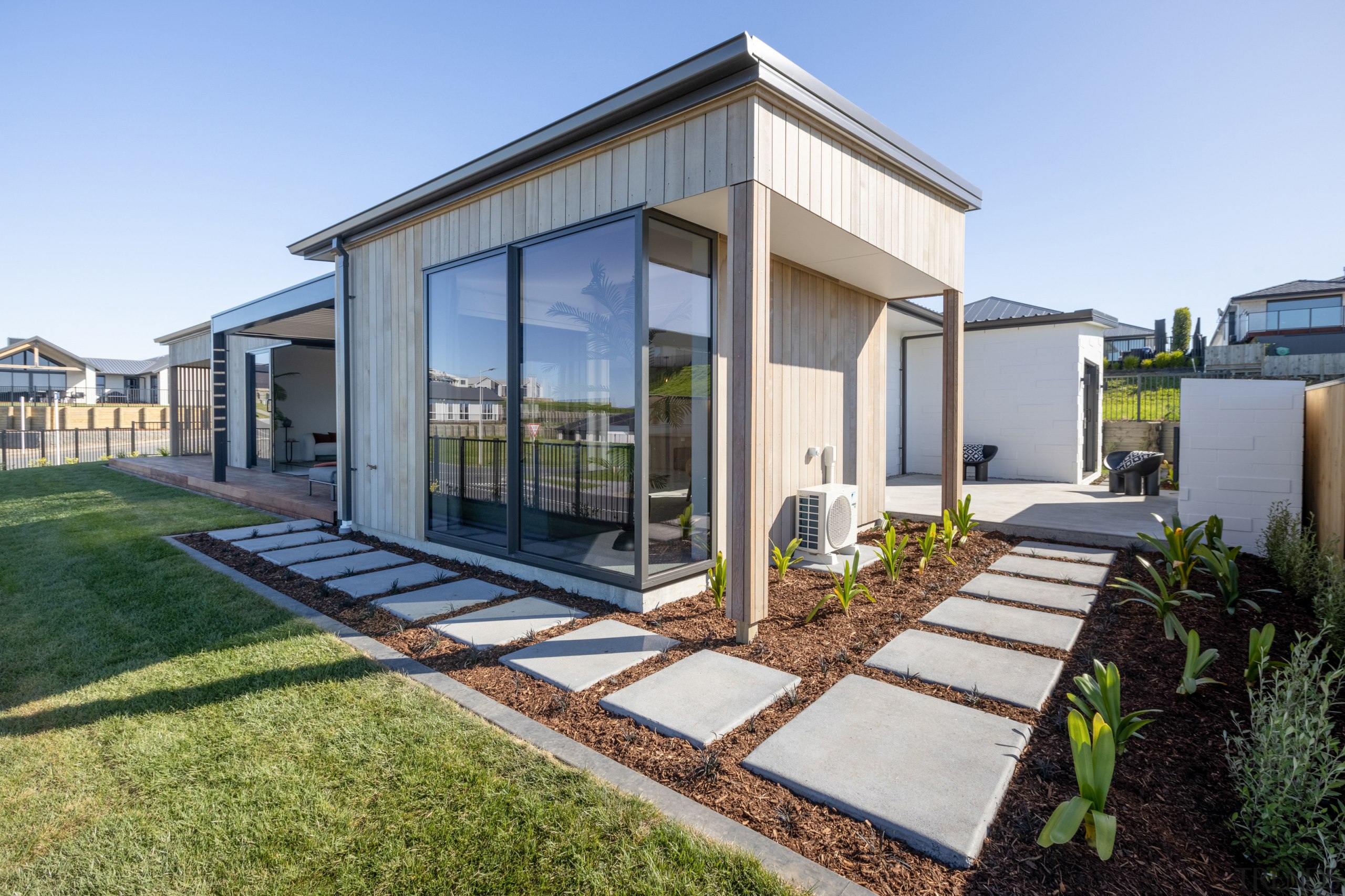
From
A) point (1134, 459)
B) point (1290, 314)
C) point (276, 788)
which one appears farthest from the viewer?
point (1290, 314)

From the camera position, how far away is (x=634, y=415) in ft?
12.8

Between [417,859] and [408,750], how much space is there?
0.63m

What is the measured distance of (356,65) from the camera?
22.9 ft

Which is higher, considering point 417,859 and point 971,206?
point 971,206

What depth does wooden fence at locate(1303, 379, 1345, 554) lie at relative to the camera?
154 inches

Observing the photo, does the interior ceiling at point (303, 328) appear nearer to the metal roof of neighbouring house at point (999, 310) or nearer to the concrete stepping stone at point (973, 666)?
the concrete stepping stone at point (973, 666)

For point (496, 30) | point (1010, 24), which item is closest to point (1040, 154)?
point (1010, 24)

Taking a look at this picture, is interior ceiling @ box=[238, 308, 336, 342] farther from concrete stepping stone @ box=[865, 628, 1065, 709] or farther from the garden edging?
concrete stepping stone @ box=[865, 628, 1065, 709]

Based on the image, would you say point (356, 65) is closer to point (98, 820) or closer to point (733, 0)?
point (733, 0)

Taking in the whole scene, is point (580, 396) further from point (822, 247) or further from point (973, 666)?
point (973, 666)

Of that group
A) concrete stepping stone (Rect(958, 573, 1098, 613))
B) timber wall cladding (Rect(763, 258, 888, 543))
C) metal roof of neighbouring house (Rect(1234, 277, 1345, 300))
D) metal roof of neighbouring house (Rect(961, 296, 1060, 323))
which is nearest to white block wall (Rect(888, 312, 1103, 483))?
metal roof of neighbouring house (Rect(961, 296, 1060, 323))

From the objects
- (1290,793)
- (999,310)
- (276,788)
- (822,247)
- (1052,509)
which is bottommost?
(276,788)

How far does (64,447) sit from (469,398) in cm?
1756

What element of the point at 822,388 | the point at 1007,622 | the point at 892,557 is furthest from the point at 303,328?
the point at 1007,622
